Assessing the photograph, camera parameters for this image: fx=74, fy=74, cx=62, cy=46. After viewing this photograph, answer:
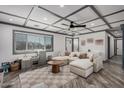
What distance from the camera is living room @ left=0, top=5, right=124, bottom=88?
8.27 feet

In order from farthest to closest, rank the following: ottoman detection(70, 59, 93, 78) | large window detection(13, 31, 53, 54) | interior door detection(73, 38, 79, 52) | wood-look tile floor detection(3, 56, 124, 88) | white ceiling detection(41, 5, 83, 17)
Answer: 1. interior door detection(73, 38, 79, 52)
2. large window detection(13, 31, 53, 54)
3. ottoman detection(70, 59, 93, 78)
4. wood-look tile floor detection(3, 56, 124, 88)
5. white ceiling detection(41, 5, 83, 17)

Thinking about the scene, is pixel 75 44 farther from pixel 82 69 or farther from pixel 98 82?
pixel 98 82

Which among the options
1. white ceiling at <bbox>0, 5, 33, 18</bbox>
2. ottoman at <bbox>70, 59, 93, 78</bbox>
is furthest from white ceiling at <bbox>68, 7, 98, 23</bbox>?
ottoman at <bbox>70, 59, 93, 78</bbox>

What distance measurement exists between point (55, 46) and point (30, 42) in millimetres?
2023

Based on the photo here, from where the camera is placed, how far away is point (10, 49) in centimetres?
401

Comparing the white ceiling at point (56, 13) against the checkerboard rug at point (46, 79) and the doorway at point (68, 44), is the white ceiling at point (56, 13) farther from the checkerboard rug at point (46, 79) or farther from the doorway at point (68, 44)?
the doorway at point (68, 44)

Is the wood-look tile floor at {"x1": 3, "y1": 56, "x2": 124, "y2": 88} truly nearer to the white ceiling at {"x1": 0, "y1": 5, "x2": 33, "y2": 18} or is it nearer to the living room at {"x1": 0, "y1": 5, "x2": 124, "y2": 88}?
the living room at {"x1": 0, "y1": 5, "x2": 124, "y2": 88}

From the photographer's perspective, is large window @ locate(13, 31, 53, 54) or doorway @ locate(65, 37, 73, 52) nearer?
large window @ locate(13, 31, 53, 54)

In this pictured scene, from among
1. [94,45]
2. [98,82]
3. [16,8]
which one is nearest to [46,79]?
[98,82]

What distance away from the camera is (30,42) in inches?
195

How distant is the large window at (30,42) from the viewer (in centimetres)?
437
